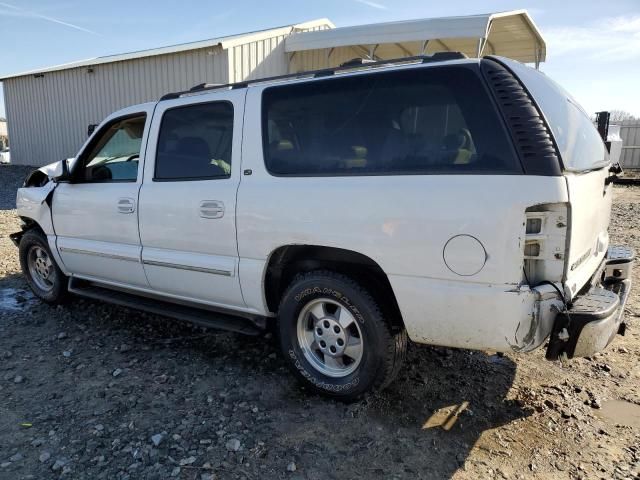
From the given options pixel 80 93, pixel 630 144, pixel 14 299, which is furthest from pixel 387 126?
pixel 630 144

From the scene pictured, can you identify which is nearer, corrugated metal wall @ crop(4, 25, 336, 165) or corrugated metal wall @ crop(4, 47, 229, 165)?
corrugated metal wall @ crop(4, 25, 336, 165)

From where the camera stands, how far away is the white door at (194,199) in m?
3.46

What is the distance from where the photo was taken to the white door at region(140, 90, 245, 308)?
3463mm

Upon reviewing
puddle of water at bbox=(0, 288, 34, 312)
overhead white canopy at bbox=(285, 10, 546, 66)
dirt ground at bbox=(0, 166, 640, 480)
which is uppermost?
overhead white canopy at bbox=(285, 10, 546, 66)

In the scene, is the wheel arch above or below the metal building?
below

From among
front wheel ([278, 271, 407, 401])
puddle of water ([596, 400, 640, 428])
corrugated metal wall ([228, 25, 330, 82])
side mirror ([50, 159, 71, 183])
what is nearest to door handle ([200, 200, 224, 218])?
front wheel ([278, 271, 407, 401])

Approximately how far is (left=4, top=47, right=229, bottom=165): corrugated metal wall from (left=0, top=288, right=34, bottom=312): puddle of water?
314 inches

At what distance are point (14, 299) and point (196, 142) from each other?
317cm

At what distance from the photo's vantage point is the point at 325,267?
324 cm

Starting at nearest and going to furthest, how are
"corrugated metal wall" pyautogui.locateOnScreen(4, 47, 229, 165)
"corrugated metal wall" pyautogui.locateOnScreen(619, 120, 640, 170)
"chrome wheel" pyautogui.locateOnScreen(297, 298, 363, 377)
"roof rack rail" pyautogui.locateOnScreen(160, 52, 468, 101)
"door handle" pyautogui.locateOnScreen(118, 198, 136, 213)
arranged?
1. "roof rack rail" pyautogui.locateOnScreen(160, 52, 468, 101)
2. "chrome wheel" pyautogui.locateOnScreen(297, 298, 363, 377)
3. "door handle" pyautogui.locateOnScreen(118, 198, 136, 213)
4. "corrugated metal wall" pyautogui.locateOnScreen(4, 47, 229, 165)
5. "corrugated metal wall" pyautogui.locateOnScreen(619, 120, 640, 170)

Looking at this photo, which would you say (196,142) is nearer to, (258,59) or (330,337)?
(330,337)

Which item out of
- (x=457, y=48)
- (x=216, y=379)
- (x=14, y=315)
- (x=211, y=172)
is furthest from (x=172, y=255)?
(x=457, y=48)

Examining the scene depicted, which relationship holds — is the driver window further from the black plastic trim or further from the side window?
the black plastic trim

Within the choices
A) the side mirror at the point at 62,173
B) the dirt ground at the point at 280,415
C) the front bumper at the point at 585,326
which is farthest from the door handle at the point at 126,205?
the front bumper at the point at 585,326
